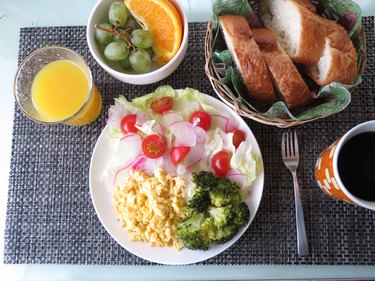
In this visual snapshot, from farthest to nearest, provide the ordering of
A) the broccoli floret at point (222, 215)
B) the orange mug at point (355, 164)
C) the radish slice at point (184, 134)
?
the radish slice at point (184, 134) < the broccoli floret at point (222, 215) < the orange mug at point (355, 164)

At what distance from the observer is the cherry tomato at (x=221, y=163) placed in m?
1.36

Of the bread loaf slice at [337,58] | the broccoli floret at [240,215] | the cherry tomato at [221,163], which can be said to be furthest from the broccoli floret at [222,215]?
the bread loaf slice at [337,58]

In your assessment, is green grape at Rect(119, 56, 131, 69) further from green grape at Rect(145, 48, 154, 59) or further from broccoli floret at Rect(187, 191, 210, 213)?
broccoli floret at Rect(187, 191, 210, 213)

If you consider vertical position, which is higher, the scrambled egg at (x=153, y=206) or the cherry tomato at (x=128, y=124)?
the cherry tomato at (x=128, y=124)

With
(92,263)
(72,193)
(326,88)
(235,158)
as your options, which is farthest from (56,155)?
(326,88)

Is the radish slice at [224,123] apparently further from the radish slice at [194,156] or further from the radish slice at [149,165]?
the radish slice at [149,165]

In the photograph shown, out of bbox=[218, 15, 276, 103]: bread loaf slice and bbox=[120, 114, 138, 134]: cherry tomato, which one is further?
bbox=[120, 114, 138, 134]: cherry tomato

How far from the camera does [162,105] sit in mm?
1417

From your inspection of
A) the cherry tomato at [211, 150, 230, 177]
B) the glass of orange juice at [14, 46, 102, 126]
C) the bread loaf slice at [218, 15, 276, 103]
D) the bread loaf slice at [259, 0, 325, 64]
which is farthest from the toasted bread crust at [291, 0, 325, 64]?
the glass of orange juice at [14, 46, 102, 126]

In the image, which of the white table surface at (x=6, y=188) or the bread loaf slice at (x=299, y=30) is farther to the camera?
the white table surface at (x=6, y=188)

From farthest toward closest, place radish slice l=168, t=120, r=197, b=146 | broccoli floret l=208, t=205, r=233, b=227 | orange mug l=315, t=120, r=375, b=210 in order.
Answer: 1. radish slice l=168, t=120, r=197, b=146
2. broccoli floret l=208, t=205, r=233, b=227
3. orange mug l=315, t=120, r=375, b=210

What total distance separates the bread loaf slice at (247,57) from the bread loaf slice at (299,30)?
0.12m

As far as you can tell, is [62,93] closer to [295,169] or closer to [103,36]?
[103,36]

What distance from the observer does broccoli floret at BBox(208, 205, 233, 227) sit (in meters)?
1.28
